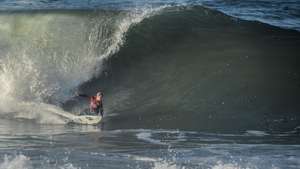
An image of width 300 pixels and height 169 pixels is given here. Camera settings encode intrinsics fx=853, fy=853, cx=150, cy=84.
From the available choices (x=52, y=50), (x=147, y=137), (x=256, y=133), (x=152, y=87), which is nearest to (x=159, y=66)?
(x=152, y=87)

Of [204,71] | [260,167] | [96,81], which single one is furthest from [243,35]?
[260,167]

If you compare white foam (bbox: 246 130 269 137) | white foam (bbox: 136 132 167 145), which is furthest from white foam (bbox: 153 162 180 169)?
white foam (bbox: 246 130 269 137)

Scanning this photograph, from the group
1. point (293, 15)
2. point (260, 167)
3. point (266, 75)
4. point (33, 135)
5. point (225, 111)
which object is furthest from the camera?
point (293, 15)

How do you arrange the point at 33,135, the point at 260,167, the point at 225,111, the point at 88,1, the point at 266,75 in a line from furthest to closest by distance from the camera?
the point at 88,1 → the point at 266,75 → the point at 225,111 → the point at 33,135 → the point at 260,167

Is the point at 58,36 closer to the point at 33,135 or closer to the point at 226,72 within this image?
the point at 226,72

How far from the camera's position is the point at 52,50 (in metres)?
21.1

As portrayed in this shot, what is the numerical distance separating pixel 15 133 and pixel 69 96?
13.3 feet

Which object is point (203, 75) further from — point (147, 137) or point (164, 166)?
point (164, 166)

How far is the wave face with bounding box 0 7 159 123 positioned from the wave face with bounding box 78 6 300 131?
1.25ft

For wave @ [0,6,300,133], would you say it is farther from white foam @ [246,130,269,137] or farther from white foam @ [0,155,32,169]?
white foam @ [0,155,32,169]

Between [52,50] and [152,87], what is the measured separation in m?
3.44

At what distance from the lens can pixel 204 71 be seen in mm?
19109

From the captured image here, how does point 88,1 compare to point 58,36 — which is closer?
point 58,36

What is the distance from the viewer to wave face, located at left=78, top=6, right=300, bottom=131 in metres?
16.5
